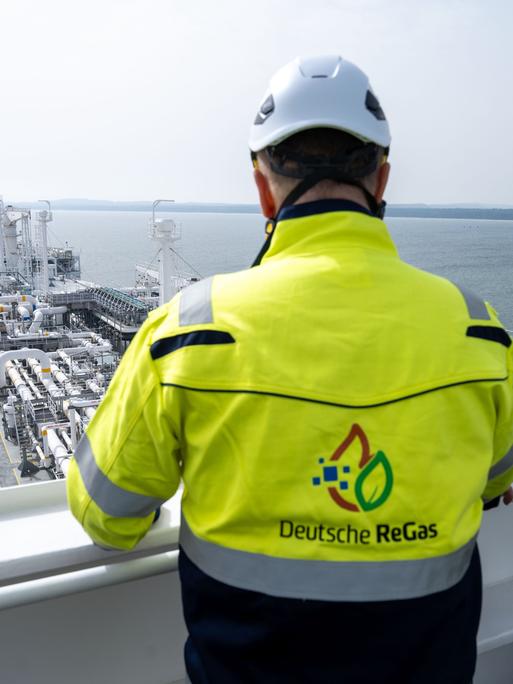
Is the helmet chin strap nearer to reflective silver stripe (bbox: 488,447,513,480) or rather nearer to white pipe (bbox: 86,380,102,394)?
reflective silver stripe (bbox: 488,447,513,480)

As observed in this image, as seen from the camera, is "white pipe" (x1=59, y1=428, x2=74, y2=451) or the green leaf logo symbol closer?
the green leaf logo symbol

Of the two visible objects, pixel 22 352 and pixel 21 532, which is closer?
pixel 21 532

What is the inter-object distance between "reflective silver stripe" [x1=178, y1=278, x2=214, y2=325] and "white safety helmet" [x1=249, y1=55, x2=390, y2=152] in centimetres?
17

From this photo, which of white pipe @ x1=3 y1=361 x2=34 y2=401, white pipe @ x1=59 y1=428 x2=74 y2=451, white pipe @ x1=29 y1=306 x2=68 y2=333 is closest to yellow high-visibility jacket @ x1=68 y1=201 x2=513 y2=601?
white pipe @ x1=59 y1=428 x2=74 y2=451

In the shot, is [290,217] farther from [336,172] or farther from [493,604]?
[493,604]

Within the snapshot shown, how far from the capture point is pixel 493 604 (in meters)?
1.27

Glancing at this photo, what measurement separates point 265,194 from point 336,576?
0.41 metres

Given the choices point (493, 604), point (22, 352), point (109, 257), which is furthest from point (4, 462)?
point (109, 257)

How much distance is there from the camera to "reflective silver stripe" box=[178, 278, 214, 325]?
23.4 inches

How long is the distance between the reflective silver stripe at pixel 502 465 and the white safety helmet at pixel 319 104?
0.40 metres

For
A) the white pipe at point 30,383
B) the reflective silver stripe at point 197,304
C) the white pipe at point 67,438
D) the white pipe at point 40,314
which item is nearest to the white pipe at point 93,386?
the white pipe at point 30,383

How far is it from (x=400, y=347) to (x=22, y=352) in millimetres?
10230

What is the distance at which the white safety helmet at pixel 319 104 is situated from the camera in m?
0.63

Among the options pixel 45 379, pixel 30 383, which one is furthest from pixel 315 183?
pixel 30 383
